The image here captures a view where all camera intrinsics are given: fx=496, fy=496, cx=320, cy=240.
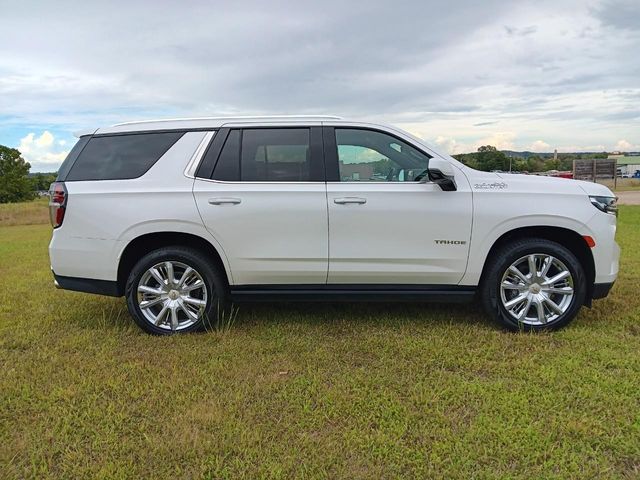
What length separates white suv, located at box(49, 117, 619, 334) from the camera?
4109 mm

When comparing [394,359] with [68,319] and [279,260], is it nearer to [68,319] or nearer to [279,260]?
[279,260]

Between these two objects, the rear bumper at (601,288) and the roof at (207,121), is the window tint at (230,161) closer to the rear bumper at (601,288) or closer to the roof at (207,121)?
the roof at (207,121)

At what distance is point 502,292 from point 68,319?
4075 millimetres

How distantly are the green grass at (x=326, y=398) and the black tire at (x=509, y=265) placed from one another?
4.7 inches

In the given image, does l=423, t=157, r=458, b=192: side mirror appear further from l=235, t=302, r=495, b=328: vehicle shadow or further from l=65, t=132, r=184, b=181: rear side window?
l=65, t=132, r=184, b=181: rear side window

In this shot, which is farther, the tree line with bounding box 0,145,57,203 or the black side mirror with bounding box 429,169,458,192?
the tree line with bounding box 0,145,57,203

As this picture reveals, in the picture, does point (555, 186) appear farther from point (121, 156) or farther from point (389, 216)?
point (121, 156)

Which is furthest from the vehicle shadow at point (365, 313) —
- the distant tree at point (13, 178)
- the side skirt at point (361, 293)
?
the distant tree at point (13, 178)

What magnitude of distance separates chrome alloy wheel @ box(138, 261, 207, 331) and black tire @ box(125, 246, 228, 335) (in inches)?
1.0

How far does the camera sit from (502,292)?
420cm

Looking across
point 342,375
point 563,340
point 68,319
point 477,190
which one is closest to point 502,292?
point 563,340

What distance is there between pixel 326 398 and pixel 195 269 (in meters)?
1.74

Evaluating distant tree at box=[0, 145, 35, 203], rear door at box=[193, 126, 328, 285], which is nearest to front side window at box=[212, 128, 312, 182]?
rear door at box=[193, 126, 328, 285]

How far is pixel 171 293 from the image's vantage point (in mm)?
4270
